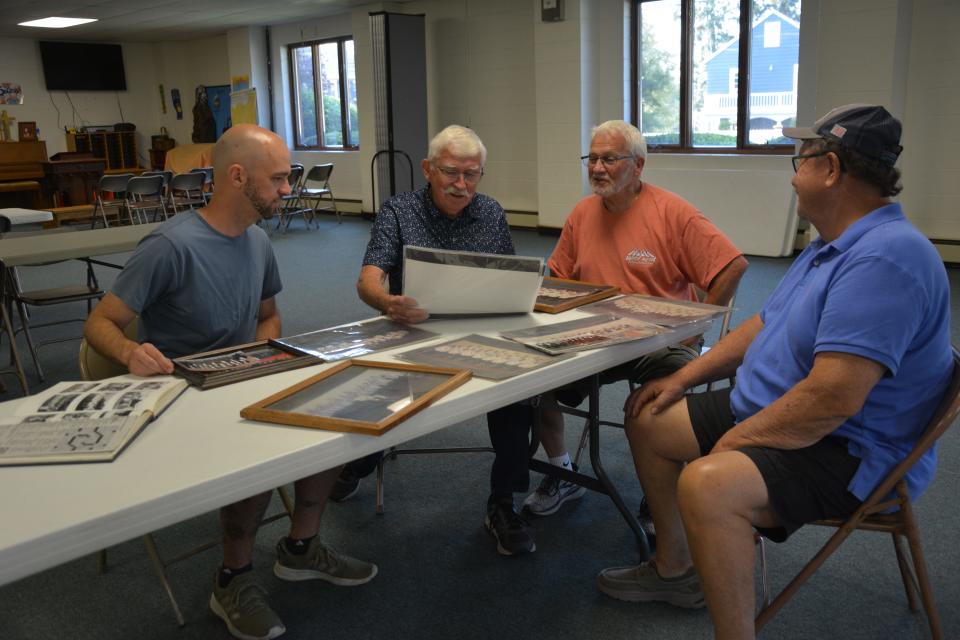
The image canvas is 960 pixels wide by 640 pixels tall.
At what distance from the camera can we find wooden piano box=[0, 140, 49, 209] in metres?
10.9

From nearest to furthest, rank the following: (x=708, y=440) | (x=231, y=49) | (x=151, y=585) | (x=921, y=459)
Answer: (x=921, y=459) → (x=708, y=440) → (x=151, y=585) → (x=231, y=49)

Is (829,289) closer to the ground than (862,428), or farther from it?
farther from it

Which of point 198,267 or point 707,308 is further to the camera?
point 707,308

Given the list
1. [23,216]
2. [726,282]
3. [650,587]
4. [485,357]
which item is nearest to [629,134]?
[726,282]

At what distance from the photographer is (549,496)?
2676mm

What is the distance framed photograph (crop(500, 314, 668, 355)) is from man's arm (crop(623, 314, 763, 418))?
127mm

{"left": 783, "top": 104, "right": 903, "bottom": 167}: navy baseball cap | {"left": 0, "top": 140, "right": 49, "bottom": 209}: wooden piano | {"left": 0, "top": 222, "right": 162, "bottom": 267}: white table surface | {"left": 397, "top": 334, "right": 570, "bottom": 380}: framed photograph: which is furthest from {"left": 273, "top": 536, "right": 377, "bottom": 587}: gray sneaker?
{"left": 0, "top": 140, "right": 49, "bottom": 209}: wooden piano

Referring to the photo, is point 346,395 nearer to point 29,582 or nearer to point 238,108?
point 29,582

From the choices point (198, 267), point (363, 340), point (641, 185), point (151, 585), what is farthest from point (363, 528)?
point (641, 185)

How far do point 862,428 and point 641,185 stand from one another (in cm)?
126

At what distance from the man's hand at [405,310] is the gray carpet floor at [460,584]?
2.32ft

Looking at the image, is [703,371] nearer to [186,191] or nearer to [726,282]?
[726,282]

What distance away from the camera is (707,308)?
2307mm

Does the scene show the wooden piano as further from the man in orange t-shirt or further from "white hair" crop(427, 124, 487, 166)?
the man in orange t-shirt
